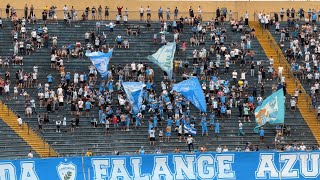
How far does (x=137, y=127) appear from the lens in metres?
66.6

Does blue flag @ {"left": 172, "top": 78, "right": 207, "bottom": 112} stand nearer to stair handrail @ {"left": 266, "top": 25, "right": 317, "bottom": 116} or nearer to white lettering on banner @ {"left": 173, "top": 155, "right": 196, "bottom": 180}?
stair handrail @ {"left": 266, "top": 25, "right": 317, "bottom": 116}

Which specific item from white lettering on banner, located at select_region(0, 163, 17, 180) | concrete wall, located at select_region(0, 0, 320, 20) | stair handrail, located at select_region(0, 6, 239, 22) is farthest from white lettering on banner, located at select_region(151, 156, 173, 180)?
concrete wall, located at select_region(0, 0, 320, 20)

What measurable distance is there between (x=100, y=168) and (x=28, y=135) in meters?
12.8

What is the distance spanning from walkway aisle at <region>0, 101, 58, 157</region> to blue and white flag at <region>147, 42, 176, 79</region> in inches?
380

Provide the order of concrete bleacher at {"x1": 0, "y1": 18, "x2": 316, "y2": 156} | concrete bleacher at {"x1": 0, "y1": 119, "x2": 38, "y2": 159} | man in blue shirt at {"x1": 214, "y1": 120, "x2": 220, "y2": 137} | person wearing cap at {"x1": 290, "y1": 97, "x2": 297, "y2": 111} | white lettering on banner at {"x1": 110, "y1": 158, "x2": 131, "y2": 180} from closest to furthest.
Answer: white lettering on banner at {"x1": 110, "y1": 158, "x2": 131, "y2": 180} → concrete bleacher at {"x1": 0, "y1": 119, "x2": 38, "y2": 159} → concrete bleacher at {"x1": 0, "y1": 18, "x2": 316, "y2": 156} → man in blue shirt at {"x1": 214, "y1": 120, "x2": 220, "y2": 137} → person wearing cap at {"x1": 290, "y1": 97, "x2": 297, "y2": 111}

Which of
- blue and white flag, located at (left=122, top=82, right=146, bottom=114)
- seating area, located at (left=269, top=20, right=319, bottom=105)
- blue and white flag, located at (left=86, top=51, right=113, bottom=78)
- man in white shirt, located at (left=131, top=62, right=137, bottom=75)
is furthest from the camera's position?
seating area, located at (left=269, top=20, right=319, bottom=105)

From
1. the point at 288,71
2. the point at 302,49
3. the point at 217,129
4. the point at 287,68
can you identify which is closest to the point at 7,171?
the point at 217,129

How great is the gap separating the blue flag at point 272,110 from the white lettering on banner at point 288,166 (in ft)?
31.7

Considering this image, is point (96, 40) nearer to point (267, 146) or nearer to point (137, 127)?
point (137, 127)

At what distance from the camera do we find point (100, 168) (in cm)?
5259

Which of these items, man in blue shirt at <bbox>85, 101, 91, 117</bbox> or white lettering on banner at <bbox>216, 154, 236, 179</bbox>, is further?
man in blue shirt at <bbox>85, 101, 91, 117</bbox>

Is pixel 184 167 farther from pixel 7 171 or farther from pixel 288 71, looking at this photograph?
pixel 288 71

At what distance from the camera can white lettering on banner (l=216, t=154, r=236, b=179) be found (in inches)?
2114

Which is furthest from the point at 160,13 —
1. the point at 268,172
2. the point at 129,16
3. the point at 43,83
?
the point at 268,172
